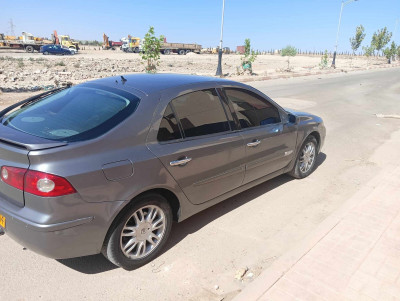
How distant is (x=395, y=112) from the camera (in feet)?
40.8

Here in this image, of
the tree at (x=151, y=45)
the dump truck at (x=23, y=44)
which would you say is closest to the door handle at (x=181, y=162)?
the tree at (x=151, y=45)

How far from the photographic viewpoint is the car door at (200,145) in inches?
124

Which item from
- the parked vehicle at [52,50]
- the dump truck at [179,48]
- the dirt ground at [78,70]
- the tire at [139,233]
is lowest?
the tire at [139,233]

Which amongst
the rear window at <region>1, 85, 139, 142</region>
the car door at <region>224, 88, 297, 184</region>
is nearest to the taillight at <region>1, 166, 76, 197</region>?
the rear window at <region>1, 85, 139, 142</region>

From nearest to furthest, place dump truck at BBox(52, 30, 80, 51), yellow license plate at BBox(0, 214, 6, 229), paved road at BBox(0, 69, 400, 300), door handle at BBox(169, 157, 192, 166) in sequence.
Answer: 1. yellow license plate at BBox(0, 214, 6, 229)
2. paved road at BBox(0, 69, 400, 300)
3. door handle at BBox(169, 157, 192, 166)
4. dump truck at BBox(52, 30, 80, 51)

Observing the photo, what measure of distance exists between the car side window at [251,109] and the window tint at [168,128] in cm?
94

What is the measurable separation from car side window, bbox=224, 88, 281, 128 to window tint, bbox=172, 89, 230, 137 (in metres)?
0.27

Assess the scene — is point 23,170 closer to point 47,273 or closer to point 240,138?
point 47,273

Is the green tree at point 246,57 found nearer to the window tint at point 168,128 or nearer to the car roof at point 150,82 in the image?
the car roof at point 150,82

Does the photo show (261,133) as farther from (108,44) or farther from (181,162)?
(108,44)

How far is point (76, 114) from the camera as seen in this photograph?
312 cm

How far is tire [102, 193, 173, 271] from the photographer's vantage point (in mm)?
2867

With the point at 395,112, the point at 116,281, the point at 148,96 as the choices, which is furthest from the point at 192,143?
the point at 395,112

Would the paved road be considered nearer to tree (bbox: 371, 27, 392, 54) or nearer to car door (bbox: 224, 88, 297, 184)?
car door (bbox: 224, 88, 297, 184)
